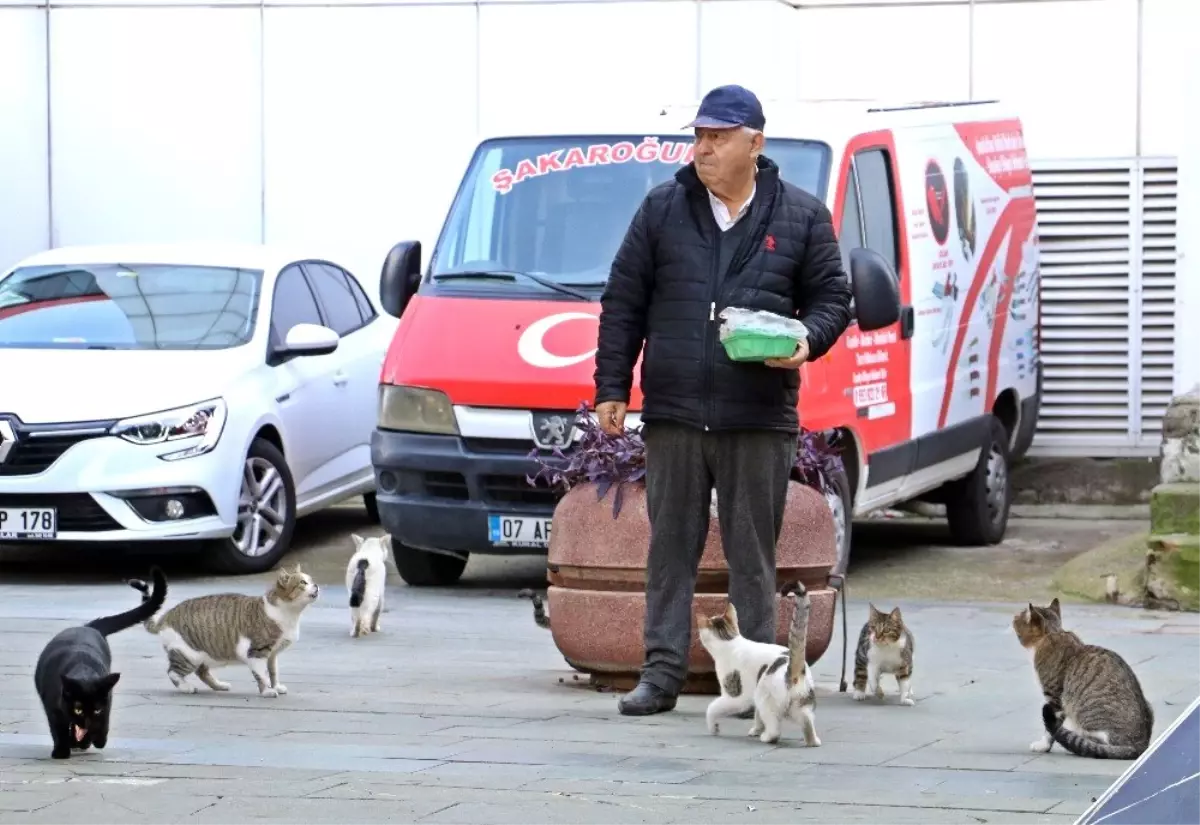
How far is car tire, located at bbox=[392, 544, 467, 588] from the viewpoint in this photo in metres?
11.8

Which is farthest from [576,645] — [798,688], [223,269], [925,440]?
[223,269]

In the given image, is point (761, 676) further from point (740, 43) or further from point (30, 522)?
point (740, 43)

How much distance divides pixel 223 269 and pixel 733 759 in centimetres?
663

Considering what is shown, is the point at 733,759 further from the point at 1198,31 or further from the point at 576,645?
the point at 1198,31

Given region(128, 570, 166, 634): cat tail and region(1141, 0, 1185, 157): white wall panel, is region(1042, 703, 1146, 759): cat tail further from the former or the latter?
region(1141, 0, 1185, 157): white wall panel

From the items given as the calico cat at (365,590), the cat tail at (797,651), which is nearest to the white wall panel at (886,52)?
the calico cat at (365,590)

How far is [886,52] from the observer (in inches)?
611

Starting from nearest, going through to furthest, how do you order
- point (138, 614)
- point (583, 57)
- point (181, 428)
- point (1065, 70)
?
point (138, 614)
point (181, 428)
point (1065, 70)
point (583, 57)

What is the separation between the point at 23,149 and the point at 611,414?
9.53 m

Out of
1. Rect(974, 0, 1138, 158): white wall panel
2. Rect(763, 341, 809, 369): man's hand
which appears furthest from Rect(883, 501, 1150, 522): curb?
Rect(763, 341, 809, 369): man's hand

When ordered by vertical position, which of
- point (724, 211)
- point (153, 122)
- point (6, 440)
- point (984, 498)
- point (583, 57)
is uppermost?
point (583, 57)

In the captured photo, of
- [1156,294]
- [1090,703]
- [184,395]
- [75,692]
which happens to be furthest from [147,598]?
[1156,294]

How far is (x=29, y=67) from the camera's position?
52.5 ft

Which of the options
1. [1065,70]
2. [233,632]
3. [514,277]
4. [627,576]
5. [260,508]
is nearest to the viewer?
[627,576]
